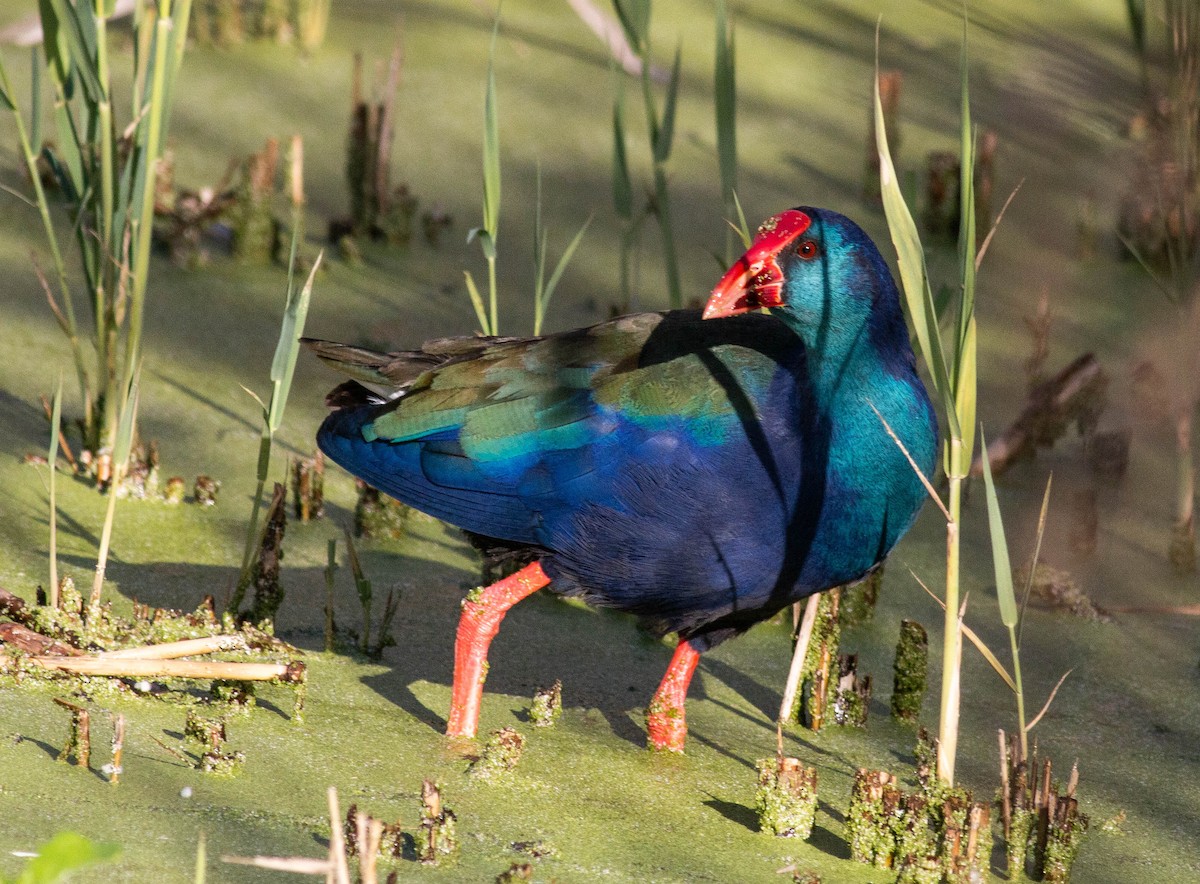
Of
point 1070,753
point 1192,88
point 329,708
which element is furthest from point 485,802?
point 1192,88

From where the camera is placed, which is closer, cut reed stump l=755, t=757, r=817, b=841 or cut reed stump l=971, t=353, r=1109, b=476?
cut reed stump l=755, t=757, r=817, b=841

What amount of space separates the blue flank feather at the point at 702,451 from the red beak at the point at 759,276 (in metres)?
0.03

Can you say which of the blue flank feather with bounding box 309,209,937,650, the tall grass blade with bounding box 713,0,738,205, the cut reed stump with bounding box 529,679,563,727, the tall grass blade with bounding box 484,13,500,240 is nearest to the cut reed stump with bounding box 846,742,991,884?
the blue flank feather with bounding box 309,209,937,650

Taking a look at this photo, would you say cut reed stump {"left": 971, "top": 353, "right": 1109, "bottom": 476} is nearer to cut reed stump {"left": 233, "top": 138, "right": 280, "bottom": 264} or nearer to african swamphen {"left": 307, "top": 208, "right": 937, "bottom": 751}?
african swamphen {"left": 307, "top": 208, "right": 937, "bottom": 751}

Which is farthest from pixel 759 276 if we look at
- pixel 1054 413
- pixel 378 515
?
pixel 1054 413

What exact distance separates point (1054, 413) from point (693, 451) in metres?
2.00

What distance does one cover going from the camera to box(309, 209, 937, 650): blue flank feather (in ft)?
8.85

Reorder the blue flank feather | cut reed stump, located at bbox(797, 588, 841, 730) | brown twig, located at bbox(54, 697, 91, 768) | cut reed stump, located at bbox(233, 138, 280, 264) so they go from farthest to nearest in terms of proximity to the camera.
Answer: cut reed stump, located at bbox(233, 138, 280, 264), cut reed stump, located at bbox(797, 588, 841, 730), the blue flank feather, brown twig, located at bbox(54, 697, 91, 768)

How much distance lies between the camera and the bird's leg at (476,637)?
289 centimetres

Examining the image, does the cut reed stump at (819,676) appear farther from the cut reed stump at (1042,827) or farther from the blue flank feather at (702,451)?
the cut reed stump at (1042,827)

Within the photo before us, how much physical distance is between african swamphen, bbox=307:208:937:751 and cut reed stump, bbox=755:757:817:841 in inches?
12.6

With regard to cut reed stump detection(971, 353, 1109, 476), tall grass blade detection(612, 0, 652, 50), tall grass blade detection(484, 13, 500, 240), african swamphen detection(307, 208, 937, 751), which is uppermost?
tall grass blade detection(612, 0, 652, 50)

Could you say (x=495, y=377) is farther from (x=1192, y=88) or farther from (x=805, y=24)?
(x=805, y=24)

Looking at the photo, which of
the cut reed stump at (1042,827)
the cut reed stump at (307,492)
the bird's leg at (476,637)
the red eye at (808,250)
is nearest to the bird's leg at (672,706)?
the bird's leg at (476,637)
